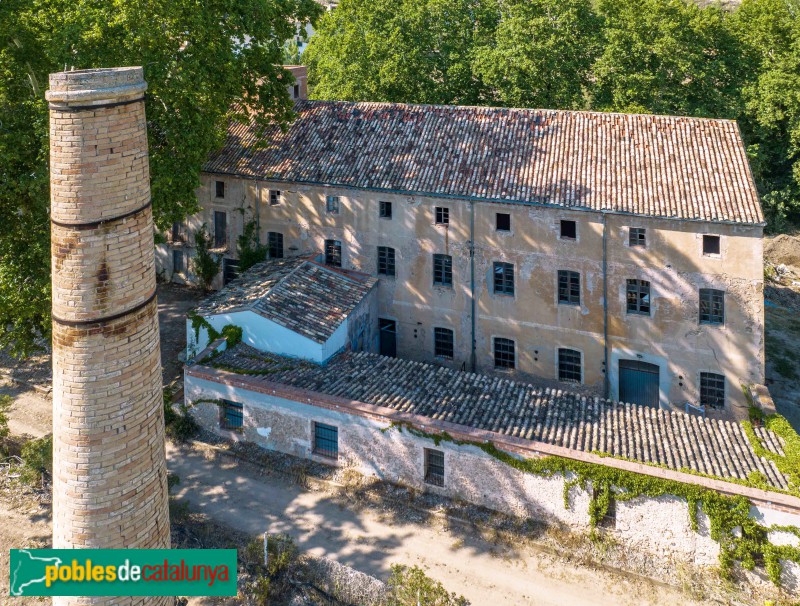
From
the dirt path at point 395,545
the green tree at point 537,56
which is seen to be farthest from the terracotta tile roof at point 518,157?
the dirt path at point 395,545

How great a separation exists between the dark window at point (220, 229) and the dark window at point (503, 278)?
1328 centimetres

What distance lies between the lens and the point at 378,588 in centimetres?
1759

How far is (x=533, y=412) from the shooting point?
22125 millimetres

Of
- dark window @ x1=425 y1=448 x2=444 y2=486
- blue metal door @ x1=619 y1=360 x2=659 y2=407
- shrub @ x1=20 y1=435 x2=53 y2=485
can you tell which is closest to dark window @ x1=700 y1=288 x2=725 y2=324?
blue metal door @ x1=619 y1=360 x2=659 y2=407

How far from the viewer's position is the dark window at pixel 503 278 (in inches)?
1083

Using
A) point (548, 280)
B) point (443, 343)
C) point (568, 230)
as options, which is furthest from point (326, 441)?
point (568, 230)

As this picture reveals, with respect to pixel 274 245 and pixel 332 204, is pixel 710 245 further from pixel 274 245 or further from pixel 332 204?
pixel 274 245

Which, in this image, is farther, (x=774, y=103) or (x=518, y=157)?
(x=774, y=103)

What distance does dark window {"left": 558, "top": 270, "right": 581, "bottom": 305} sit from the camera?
86.9ft

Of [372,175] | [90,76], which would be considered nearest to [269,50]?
[372,175]

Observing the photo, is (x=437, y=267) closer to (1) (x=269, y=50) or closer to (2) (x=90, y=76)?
(1) (x=269, y=50)

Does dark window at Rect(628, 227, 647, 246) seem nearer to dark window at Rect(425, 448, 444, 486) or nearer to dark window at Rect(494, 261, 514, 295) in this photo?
dark window at Rect(494, 261, 514, 295)

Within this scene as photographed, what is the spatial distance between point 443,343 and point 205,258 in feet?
41.8

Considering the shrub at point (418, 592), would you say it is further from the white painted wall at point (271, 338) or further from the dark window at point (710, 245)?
the dark window at point (710, 245)
